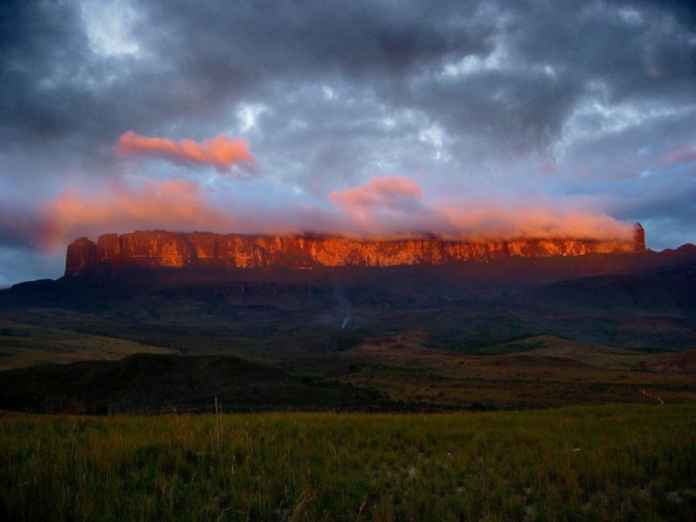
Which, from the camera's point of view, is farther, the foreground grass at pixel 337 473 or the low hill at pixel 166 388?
the low hill at pixel 166 388

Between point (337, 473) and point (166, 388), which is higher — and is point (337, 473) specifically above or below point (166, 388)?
above

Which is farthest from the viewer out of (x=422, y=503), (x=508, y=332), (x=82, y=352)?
(x=508, y=332)

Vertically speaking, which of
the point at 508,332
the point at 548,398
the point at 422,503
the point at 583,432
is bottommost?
the point at 508,332

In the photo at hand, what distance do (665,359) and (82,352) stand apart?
112 meters

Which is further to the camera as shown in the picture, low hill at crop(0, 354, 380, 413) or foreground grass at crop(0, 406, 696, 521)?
low hill at crop(0, 354, 380, 413)

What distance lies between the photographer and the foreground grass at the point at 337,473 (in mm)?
5961

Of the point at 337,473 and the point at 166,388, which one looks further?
the point at 166,388

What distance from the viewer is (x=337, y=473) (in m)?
7.62

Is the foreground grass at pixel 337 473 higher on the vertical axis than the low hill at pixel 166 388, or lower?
higher

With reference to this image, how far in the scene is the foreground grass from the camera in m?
5.96

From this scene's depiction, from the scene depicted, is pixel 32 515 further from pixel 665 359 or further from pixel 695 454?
pixel 665 359

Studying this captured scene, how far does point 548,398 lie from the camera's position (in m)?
45.0

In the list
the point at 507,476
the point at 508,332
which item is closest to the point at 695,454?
the point at 507,476

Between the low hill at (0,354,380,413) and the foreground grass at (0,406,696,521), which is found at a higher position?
the foreground grass at (0,406,696,521)
